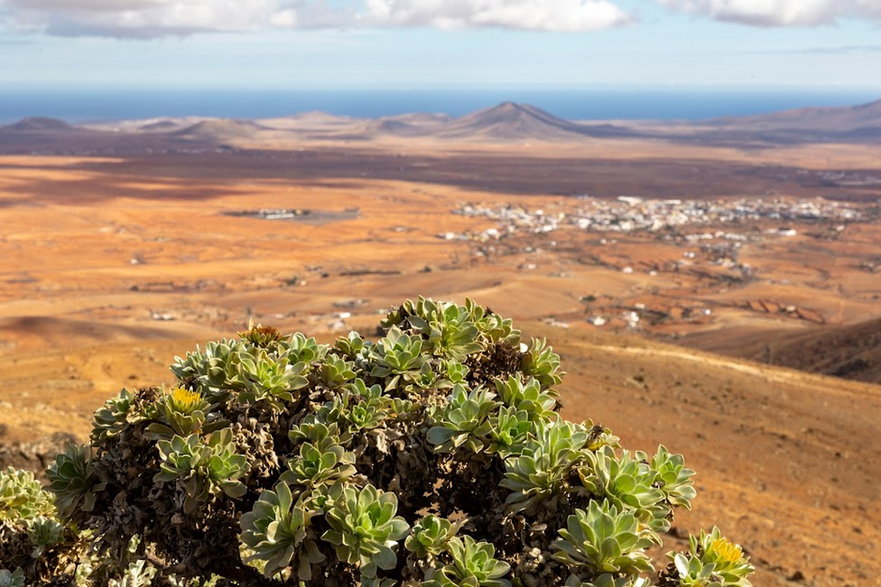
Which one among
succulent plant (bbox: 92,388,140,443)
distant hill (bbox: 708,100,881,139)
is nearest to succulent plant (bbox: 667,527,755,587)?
succulent plant (bbox: 92,388,140,443)

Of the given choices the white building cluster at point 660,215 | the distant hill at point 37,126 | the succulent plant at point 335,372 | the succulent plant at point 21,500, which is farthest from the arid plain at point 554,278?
the distant hill at point 37,126

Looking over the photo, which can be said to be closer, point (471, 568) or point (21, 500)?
point (471, 568)

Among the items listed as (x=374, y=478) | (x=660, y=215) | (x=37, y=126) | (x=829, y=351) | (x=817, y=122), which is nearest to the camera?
(x=374, y=478)

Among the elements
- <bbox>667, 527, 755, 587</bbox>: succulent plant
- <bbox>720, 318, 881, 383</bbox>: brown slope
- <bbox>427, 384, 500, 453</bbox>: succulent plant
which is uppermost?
<bbox>427, 384, 500, 453</bbox>: succulent plant

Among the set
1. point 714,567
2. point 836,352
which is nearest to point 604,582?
point 714,567

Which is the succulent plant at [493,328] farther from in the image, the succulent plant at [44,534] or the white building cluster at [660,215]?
the white building cluster at [660,215]

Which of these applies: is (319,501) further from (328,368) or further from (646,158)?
(646,158)

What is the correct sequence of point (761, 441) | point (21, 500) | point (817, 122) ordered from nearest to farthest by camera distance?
point (21, 500) → point (761, 441) → point (817, 122)

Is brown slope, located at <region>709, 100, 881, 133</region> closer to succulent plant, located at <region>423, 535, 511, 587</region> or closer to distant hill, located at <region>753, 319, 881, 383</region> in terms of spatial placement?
distant hill, located at <region>753, 319, 881, 383</region>

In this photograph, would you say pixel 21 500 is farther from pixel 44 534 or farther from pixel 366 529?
pixel 366 529
